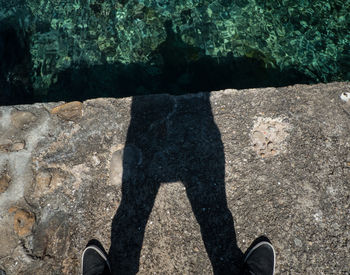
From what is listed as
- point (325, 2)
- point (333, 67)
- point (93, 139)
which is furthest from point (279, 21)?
point (93, 139)

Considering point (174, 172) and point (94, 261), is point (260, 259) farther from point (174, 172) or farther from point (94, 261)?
point (94, 261)

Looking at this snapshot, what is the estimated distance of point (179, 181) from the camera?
2.08 metres

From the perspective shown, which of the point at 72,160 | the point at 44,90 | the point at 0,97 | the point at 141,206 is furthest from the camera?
the point at 44,90

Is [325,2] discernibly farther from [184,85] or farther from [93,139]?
[93,139]

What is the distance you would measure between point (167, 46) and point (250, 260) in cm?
279

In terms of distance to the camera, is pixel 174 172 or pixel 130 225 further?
pixel 174 172

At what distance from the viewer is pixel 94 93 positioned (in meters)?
3.51

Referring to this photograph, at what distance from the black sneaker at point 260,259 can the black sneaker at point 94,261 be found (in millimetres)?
973

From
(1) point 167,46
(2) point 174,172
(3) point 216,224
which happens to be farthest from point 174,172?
(1) point 167,46

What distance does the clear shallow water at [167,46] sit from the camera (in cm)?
339

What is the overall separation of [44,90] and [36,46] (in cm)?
66

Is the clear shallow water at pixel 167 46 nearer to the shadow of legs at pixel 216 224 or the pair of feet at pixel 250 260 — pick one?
the shadow of legs at pixel 216 224

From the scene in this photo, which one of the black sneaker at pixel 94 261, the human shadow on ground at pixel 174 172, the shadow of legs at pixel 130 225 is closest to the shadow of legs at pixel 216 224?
the human shadow on ground at pixel 174 172

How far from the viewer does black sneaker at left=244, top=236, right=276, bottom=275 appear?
1.76 metres
